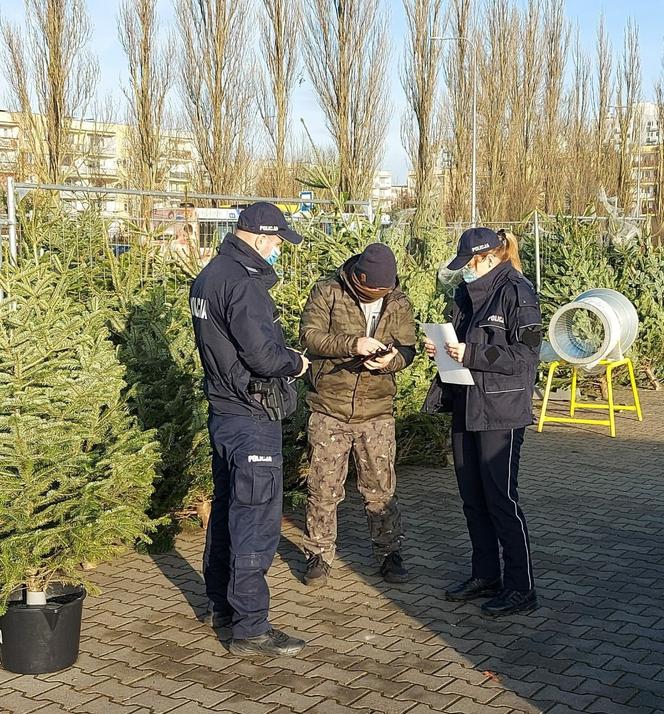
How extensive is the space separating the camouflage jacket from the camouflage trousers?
0.30 feet

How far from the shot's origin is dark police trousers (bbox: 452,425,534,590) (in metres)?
5.49

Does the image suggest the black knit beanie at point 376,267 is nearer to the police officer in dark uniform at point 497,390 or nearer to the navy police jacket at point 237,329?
the police officer in dark uniform at point 497,390

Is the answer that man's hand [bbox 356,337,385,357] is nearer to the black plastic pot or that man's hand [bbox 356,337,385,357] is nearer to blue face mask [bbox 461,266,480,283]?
blue face mask [bbox 461,266,480,283]

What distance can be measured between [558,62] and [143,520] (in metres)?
30.2

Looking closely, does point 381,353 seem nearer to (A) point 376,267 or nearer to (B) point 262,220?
(A) point 376,267

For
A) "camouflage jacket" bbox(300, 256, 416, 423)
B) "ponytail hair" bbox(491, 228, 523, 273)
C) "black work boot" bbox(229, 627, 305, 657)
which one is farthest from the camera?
"camouflage jacket" bbox(300, 256, 416, 423)

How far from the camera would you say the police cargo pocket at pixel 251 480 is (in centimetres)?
496

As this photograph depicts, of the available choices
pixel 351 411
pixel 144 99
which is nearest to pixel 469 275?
pixel 351 411

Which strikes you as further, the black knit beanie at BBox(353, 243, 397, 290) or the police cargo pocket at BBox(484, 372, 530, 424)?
the black knit beanie at BBox(353, 243, 397, 290)

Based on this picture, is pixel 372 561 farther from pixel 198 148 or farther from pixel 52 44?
pixel 198 148

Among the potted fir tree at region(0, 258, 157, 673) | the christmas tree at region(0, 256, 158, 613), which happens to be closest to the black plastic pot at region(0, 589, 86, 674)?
the potted fir tree at region(0, 258, 157, 673)

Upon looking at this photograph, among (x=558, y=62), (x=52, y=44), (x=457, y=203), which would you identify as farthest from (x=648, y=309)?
(x=558, y=62)

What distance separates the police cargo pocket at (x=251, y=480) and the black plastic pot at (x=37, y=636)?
0.91m

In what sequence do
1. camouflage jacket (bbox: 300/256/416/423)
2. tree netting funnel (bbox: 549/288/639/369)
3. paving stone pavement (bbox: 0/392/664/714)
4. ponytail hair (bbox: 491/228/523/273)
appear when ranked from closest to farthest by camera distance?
A: paving stone pavement (bbox: 0/392/664/714) < ponytail hair (bbox: 491/228/523/273) < camouflage jacket (bbox: 300/256/416/423) < tree netting funnel (bbox: 549/288/639/369)
